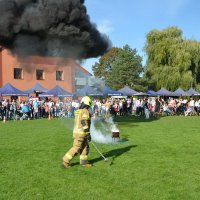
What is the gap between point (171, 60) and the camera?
47.8 meters

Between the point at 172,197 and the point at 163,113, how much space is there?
29858 mm

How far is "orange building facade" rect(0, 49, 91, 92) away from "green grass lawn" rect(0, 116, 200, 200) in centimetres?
779

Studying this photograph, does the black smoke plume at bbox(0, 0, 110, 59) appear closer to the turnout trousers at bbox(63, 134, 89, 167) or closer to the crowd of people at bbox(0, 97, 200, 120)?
the crowd of people at bbox(0, 97, 200, 120)

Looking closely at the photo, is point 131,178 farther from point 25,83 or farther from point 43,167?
point 25,83

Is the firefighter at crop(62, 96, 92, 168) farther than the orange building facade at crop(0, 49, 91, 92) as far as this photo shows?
No

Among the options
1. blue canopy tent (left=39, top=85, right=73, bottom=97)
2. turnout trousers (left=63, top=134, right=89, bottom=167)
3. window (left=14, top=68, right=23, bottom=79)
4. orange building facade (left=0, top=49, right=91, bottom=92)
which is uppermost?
window (left=14, top=68, right=23, bottom=79)

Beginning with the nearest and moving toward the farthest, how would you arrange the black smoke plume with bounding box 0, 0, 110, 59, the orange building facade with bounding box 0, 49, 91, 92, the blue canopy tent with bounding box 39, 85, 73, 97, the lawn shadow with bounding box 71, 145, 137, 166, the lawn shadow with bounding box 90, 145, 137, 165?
the lawn shadow with bounding box 71, 145, 137, 166
the lawn shadow with bounding box 90, 145, 137, 165
the black smoke plume with bounding box 0, 0, 110, 59
the orange building facade with bounding box 0, 49, 91, 92
the blue canopy tent with bounding box 39, 85, 73, 97

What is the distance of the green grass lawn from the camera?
24.4ft

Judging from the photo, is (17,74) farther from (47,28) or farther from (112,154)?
(112,154)

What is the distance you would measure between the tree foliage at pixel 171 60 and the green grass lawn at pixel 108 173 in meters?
32.6

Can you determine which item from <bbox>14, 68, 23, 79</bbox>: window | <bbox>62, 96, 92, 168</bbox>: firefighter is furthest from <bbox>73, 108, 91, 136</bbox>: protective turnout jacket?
<bbox>14, 68, 23, 79</bbox>: window

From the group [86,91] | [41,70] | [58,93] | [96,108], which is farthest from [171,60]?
[41,70]

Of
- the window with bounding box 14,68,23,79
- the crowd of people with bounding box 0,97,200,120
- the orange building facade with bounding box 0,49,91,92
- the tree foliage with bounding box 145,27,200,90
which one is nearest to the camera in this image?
the orange building facade with bounding box 0,49,91,92

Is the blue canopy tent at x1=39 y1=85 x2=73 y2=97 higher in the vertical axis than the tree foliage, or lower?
lower
